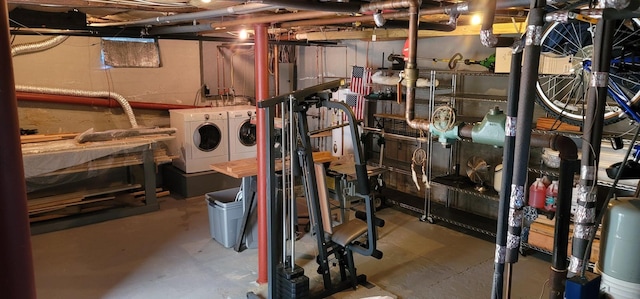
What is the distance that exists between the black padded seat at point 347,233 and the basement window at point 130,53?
3.98 meters

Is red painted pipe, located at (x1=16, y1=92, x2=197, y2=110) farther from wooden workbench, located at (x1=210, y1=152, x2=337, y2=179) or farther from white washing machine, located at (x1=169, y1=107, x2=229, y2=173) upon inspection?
wooden workbench, located at (x1=210, y1=152, x2=337, y2=179)

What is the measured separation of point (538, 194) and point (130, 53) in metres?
5.29

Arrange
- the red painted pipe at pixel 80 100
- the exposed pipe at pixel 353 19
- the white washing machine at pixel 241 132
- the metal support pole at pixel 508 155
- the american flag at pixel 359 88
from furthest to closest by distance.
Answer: the white washing machine at pixel 241 132, the american flag at pixel 359 88, the red painted pipe at pixel 80 100, the exposed pipe at pixel 353 19, the metal support pole at pixel 508 155

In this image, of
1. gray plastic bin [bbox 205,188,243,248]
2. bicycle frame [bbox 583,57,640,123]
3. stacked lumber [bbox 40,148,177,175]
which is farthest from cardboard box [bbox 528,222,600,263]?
stacked lumber [bbox 40,148,177,175]

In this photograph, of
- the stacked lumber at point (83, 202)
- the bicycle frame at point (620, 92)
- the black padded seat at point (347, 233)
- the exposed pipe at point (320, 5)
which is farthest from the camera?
the stacked lumber at point (83, 202)

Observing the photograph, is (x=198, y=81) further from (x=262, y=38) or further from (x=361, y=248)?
(x=361, y=248)

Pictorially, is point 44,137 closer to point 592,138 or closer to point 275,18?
point 275,18

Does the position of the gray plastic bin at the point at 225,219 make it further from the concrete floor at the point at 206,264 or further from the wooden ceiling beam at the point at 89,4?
the wooden ceiling beam at the point at 89,4

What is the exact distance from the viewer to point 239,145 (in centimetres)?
679

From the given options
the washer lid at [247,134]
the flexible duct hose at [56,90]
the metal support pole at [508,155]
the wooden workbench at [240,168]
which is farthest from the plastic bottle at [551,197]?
the flexible duct hose at [56,90]

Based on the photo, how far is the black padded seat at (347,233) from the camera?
11.8 ft

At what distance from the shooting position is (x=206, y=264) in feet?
14.0

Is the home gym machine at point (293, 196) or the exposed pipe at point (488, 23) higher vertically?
the exposed pipe at point (488, 23)

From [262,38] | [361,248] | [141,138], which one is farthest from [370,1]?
[141,138]
